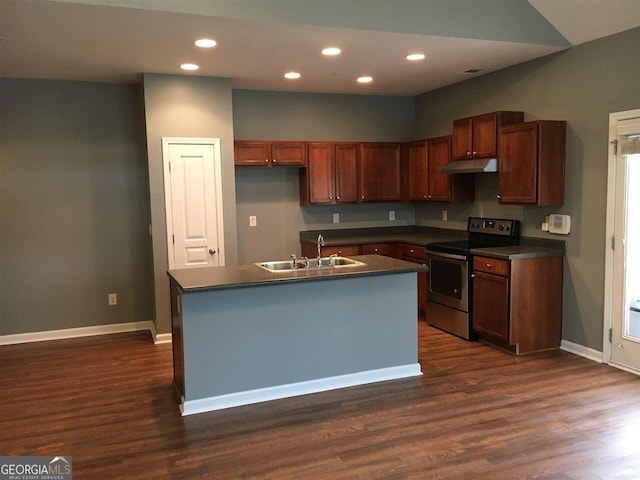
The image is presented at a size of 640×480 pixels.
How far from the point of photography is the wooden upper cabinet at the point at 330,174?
20.5 feet

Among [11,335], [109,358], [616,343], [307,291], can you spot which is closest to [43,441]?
[109,358]

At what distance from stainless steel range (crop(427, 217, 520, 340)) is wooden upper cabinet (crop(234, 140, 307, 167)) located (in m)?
1.85

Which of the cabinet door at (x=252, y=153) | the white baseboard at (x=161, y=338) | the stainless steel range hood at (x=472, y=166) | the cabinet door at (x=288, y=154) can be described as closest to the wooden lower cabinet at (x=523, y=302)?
the stainless steel range hood at (x=472, y=166)

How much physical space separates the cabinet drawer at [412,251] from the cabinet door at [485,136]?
118cm

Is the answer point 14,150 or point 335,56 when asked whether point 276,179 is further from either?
point 14,150

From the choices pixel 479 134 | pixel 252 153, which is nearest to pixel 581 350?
pixel 479 134

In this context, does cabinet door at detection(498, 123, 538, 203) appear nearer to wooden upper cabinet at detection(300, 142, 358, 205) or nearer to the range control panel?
the range control panel

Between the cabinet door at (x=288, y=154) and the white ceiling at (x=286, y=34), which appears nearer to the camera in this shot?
the white ceiling at (x=286, y=34)

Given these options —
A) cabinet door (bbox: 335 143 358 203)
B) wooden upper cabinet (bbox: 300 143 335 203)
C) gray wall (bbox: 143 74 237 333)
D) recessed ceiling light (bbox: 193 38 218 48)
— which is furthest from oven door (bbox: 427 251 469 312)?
recessed ceiling light (bbox: 193 38 218 48)

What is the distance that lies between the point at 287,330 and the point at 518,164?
263 centimetres

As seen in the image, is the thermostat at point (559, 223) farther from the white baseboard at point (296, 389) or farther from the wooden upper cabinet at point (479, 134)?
the white baseboard at point (296, 389)

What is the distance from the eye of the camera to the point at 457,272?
5.18 m

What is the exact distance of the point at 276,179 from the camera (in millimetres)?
6348

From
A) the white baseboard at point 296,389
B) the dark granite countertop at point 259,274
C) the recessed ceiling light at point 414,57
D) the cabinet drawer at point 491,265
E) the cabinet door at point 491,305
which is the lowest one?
the white baseboard at point 296,389
